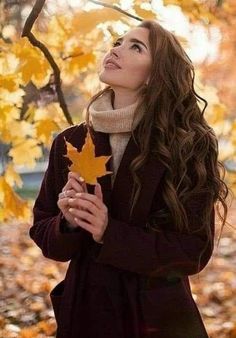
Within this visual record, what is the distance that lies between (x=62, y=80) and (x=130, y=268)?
5.01 feet

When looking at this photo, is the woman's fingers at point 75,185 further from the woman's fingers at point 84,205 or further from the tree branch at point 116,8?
the tree branch at point 116,8

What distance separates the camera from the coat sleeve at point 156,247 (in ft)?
4.00

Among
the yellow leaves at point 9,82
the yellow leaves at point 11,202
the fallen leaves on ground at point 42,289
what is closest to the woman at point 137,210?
the yellow leaves at point 9,82

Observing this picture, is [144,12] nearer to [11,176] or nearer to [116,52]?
[116,52]

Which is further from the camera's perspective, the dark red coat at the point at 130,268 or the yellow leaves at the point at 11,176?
the yellow leaves at the point at 11,176

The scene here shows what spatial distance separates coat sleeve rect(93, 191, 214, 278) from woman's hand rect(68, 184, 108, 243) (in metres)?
0.02

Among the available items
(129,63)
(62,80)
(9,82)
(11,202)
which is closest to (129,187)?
(129,63)

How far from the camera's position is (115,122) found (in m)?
1.34

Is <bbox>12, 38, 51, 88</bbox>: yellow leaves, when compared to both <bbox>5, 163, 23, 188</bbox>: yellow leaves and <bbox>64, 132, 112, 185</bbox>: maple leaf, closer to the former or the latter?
<bbox>5, 163, 23, 188</bbox>: yellow leaves

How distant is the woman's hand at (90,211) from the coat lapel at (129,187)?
107 millimetres

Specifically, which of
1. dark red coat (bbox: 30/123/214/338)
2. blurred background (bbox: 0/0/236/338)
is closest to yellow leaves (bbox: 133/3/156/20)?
blurred background (bbox: 0/0/236/338)

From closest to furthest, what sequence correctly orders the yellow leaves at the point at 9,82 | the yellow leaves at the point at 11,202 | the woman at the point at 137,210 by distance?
the woman at the point at 137,210 < the yellow leaves at the point at 9,82 < the yellow leaves at the point at 11,202

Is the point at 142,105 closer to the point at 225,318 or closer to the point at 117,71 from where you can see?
the point at 117,71

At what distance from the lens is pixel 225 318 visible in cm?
297
